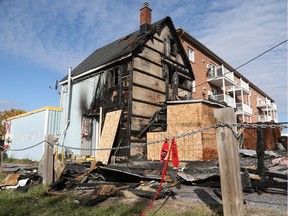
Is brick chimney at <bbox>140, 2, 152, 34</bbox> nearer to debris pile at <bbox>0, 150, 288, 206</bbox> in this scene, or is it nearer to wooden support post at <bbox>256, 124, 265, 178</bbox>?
debris pile at <bbox>0, 150, 288, 206</bbox>

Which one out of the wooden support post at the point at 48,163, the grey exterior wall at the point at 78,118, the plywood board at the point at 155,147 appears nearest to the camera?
the wooden support post at the point at 48,163

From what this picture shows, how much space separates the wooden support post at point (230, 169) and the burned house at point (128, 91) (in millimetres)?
9672

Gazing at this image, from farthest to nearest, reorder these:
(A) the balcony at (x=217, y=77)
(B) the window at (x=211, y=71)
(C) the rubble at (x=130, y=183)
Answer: (B) the window at (x=211, y=71) < (A) the balcony at (x=217, y=77) < (C) the rubble at (x=130, y=183)

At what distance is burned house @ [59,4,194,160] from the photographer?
524 inches

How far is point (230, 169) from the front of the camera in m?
2.96

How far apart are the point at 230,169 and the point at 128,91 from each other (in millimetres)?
10822

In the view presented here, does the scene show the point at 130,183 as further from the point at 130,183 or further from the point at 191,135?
the point at 191,135

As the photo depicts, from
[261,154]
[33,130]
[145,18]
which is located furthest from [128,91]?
[261,154]

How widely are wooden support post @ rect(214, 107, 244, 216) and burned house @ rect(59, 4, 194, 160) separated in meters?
9.67

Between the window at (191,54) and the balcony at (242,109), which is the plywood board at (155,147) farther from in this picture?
the balcony at (242,109)

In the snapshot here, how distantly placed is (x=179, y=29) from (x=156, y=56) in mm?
8618

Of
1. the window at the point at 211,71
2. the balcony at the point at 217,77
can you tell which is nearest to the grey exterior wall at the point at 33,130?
the balcony at the point at 217,77

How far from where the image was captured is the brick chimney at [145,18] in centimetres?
1609

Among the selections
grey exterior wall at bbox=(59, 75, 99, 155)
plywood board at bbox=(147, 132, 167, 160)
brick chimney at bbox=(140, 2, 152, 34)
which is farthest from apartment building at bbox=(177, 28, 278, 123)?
plywood board at bbox=(147, 132, 167, 160)
